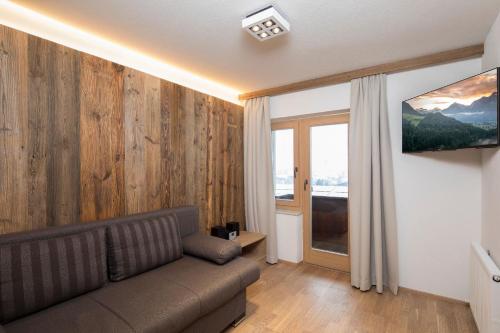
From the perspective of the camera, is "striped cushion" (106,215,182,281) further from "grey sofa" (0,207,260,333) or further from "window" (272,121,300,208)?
"window" (272,121,300,208)

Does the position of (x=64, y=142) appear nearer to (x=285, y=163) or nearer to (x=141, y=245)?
(x=141, y=245)

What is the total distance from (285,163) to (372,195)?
1.33 m

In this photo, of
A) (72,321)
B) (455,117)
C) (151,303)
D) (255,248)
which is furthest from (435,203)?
(72,321)

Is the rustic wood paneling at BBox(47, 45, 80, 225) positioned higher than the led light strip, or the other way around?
the led light strip

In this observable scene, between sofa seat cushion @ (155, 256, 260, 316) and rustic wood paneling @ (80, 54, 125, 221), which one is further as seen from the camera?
rustic wood paneling @ (80, 54, 125, 221)

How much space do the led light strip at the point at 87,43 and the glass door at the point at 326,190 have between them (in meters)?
1.74

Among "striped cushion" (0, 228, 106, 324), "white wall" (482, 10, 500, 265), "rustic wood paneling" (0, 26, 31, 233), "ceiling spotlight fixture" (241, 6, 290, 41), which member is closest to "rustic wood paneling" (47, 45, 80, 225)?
"rustic wood paneling" (0, 26, 31, 233)

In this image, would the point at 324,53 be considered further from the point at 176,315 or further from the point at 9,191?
the point at 9,191

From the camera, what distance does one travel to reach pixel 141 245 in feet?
6.70

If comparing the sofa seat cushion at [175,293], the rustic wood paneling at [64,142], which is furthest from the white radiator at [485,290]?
the rustic wood paneling at [64,142]

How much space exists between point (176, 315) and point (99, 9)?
7.19 ft

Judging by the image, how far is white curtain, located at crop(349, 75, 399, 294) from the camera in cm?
272

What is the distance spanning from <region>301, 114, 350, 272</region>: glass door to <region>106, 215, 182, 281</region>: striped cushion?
197 centimetres

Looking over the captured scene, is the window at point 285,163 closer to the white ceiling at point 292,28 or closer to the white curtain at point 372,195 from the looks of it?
the white curtain at point 372,195
